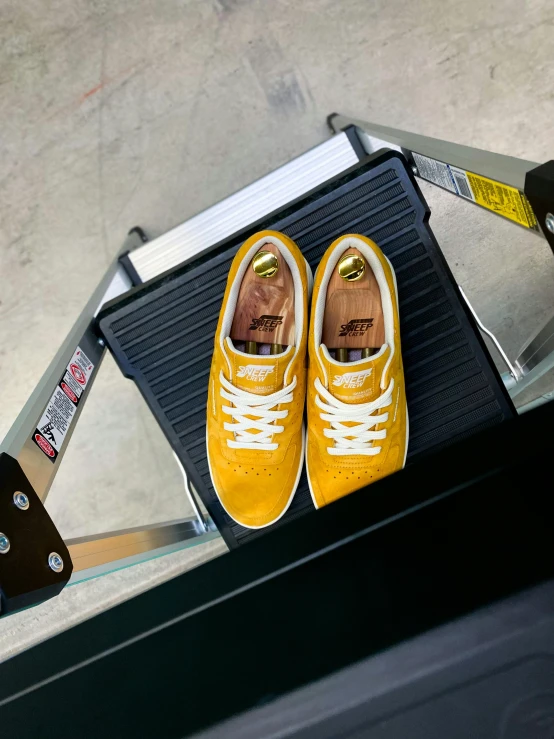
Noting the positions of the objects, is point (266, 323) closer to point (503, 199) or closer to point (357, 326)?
point (357, 326)

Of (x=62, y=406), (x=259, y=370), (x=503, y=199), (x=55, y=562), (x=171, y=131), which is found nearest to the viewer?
(x=55, y=562)

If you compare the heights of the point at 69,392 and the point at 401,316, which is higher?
the point at 69,392

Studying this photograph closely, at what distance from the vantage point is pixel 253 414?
900 mm

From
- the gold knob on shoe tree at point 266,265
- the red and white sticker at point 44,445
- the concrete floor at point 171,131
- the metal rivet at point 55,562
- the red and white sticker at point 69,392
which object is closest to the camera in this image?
the metal rivet at point 55,562

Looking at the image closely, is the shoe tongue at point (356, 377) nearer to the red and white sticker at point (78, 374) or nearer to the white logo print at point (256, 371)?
the white logo print at point (256, 371)

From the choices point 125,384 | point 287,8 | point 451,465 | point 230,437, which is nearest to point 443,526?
point 451,465

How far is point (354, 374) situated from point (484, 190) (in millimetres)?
289

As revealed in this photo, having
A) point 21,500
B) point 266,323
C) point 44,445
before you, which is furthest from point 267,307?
point 21,500

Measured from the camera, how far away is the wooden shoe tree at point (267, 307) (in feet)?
3.06

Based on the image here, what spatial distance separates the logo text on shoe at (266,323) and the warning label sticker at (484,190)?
301mm

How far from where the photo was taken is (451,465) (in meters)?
0.33

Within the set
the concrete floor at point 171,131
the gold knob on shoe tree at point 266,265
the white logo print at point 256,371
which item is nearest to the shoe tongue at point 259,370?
the white logo print at point 256,371

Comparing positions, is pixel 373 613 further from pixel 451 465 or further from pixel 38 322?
pixel 38 322

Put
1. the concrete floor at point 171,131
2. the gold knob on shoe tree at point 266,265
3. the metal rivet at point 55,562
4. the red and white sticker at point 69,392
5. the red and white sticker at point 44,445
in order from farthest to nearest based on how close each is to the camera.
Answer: the concrete floor at point 171,131 → the gold knob on shoe tree at point 266,265 → the red and white sticker at point 69,392 → the red and white sticker at point 44,445 → the metal rivet at point 55,562
